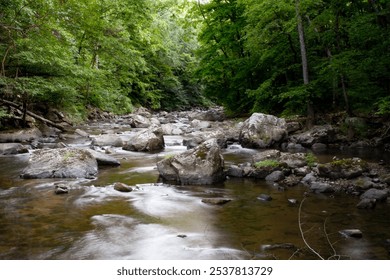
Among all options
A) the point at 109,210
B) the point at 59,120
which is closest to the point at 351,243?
the point at 109,210

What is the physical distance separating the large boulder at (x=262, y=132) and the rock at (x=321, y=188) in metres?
5.49

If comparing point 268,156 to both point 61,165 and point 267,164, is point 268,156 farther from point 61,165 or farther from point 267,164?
point 61,165

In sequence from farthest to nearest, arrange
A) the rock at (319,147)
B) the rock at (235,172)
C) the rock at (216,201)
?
the rock at (319,147)
the rock at (235,172)
the rock at (216,201)

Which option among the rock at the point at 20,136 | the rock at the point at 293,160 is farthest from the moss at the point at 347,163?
A: the rock at the point at 20,136

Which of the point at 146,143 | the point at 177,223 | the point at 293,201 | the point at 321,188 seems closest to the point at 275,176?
the point at 321,188

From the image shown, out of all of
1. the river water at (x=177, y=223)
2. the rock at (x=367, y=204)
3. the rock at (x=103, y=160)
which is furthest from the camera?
the rock at (x=103, y=160)

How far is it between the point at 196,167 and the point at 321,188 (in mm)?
2561

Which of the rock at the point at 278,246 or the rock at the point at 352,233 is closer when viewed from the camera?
the rock at the point at 278,246

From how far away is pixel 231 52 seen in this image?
22.1 metres

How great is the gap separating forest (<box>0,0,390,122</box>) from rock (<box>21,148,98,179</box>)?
3464mm

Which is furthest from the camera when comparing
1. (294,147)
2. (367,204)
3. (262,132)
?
(262,132)

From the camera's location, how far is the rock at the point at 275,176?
7.12 metres

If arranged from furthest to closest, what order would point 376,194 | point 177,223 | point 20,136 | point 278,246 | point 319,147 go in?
point 20,136
point 319,147
point 376,194
point 177,223
point 278,246

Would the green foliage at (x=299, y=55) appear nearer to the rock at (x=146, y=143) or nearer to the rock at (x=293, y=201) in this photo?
the rock at (x=293, y=201)
